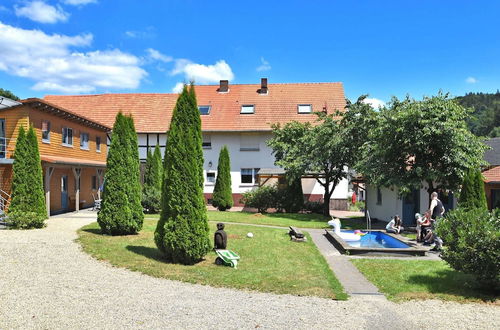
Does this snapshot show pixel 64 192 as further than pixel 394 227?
Yes

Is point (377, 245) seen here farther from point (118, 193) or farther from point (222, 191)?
point (222, 191)

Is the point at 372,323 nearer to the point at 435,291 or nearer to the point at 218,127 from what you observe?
the point at 435,291

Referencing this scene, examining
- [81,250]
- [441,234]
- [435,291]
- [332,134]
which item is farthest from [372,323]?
[332,134]

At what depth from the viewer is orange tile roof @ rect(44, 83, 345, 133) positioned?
32250mm

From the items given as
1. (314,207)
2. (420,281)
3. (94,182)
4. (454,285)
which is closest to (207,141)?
(94,182)

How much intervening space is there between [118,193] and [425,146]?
12464mm

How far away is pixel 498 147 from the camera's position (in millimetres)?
23922

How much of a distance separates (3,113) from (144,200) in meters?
8.12

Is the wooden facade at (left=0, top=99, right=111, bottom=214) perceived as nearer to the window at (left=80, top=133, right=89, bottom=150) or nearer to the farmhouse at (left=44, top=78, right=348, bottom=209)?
the window at (left=80, top=133, right=89, bottom=150)

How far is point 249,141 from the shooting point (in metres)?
31.6

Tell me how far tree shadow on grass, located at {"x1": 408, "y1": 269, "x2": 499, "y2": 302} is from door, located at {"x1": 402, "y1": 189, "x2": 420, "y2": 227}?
428 inches

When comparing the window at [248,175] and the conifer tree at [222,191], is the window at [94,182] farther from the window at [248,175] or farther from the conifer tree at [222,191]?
the window at [248,175]

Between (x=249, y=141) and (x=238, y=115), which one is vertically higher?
(x=238, y=115)

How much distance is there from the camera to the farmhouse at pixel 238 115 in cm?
3111
